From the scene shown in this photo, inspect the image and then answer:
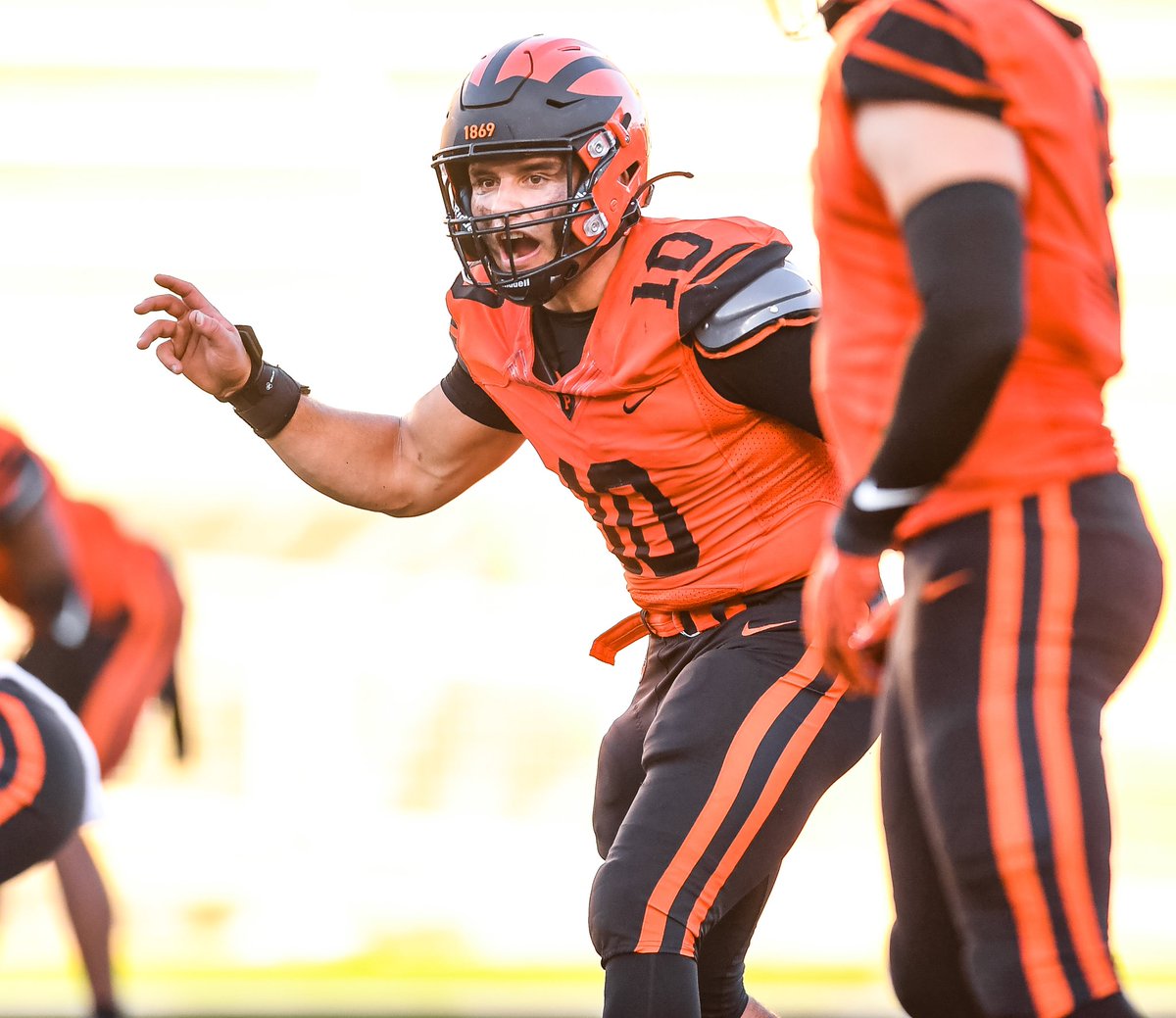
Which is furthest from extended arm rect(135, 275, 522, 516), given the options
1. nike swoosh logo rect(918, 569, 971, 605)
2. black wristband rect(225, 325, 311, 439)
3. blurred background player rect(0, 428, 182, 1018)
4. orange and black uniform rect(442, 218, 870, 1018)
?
nike swoosh logo rect(918, 569, 971, 605)

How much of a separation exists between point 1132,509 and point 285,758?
221 cm

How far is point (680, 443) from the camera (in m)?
1.95

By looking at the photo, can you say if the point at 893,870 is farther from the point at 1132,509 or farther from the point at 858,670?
the point at 1132,509

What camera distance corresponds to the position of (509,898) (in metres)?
3.24

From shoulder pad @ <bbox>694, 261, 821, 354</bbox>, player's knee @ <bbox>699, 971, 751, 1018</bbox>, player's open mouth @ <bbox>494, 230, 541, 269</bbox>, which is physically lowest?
player's knee @ <bbox>699, 971, 751, 1018</bbox>

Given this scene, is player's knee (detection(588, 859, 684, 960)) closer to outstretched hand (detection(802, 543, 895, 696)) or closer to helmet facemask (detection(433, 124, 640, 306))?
outstretched hand (detection(802, 543, 895, 696))

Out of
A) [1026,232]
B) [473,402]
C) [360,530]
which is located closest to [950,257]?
[1026,232]

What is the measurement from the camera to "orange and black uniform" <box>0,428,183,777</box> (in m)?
2.91

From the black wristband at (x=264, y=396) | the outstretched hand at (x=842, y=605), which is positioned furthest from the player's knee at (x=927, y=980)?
the black wristband at (x=264, y=396)

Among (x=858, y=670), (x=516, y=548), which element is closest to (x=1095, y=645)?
(x=858, y=670)

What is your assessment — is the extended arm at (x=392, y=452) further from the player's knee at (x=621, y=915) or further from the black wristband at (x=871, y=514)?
the black wristband at (x=871, y=514)

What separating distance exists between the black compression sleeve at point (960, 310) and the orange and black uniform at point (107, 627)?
1.91 m

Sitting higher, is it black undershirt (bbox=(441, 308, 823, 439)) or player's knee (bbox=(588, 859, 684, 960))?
black undershirt (bbox=(441, 308, 823, 439))

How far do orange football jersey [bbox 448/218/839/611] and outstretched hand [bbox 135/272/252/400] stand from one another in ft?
1.30
